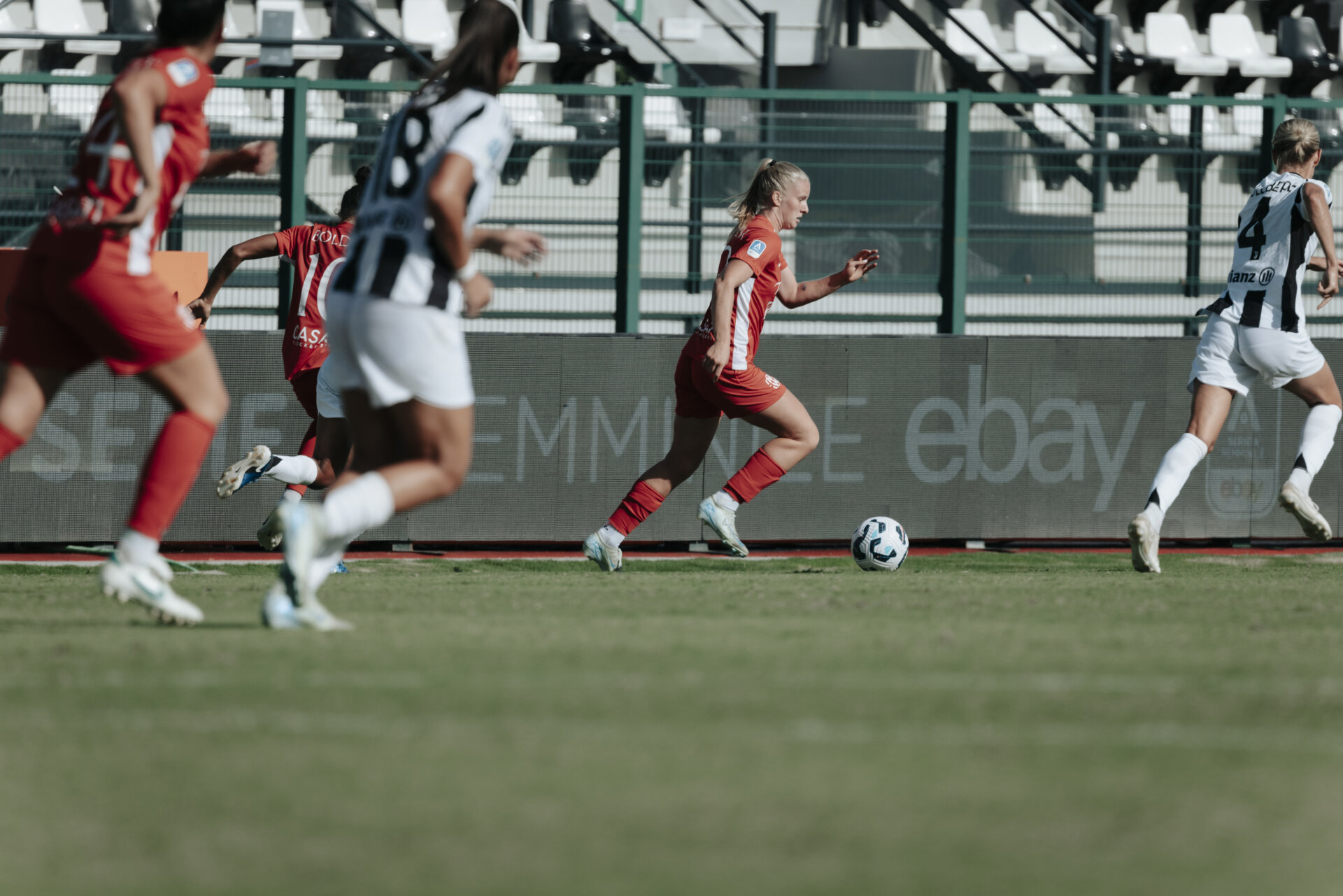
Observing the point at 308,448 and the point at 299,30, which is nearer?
the point at 308,448

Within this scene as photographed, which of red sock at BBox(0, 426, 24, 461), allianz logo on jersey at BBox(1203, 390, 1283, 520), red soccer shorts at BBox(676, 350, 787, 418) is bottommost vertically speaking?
allianz logo on jersey at BBox(1203, 390, 1283, 520)

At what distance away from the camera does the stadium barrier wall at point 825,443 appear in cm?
1046

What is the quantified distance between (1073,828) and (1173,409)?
29.2 feet

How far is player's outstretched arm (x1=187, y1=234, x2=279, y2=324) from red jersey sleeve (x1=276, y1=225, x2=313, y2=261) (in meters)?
0.05

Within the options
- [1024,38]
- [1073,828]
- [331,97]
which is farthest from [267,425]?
[1024,38]

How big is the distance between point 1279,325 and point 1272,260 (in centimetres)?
35

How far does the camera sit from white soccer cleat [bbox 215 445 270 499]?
9.28 m

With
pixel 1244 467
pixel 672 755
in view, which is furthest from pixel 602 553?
pixel 672 755

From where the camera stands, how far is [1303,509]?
28.2ft

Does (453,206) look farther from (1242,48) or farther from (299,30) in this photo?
(1242,48)

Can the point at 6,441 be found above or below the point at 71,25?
below

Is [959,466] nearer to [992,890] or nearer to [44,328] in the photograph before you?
[44,328]

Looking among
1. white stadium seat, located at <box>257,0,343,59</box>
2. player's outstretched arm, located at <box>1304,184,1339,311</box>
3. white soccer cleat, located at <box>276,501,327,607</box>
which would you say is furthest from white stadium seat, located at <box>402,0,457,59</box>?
white soccer cleat, located at <box>276,501,327,607</box>

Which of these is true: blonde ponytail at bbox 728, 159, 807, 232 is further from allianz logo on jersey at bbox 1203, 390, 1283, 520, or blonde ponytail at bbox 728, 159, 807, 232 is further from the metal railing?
allianz logo on jersey at bbox 1203, 390, 1283, 520
